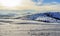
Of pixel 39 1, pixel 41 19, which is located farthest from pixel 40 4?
pixel 41 19

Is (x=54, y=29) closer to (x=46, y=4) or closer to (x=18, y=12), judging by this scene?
(x=46, y=4)

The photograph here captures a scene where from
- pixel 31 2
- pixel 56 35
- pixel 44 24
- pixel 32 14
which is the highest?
pixel 31 2

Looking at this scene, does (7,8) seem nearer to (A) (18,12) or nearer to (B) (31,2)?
(A) (18,12)

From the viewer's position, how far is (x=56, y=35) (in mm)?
1265

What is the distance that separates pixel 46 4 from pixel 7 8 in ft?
1.33

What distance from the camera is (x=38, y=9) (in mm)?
1300

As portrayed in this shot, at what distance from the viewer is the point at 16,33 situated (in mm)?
1265

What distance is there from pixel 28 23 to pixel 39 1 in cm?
25

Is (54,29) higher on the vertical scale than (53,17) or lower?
lower

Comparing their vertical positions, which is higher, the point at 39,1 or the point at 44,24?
the point at 39,1

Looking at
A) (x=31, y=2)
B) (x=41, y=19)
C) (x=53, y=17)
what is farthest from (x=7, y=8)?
(x=53, y=17)

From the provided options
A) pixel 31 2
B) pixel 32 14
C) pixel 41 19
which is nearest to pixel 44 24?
pixel 41 19

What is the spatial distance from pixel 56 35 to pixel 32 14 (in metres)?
0.32

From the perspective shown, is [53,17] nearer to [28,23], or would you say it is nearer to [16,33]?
[28,23]
